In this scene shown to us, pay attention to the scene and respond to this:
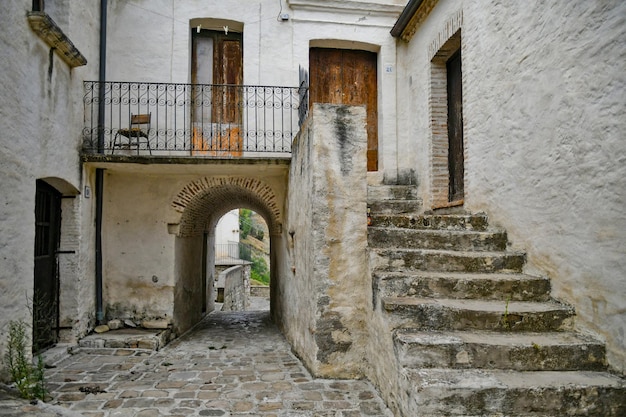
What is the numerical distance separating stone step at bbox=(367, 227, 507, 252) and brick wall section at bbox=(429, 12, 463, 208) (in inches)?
76.5

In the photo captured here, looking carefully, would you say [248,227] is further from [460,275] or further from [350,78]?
[460,275]

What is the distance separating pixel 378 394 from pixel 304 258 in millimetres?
1871

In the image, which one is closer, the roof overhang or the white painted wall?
the roof overhang

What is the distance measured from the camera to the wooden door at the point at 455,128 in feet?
21.9

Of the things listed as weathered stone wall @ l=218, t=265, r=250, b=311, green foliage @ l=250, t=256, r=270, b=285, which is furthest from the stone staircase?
green foliage @ l=250, t=256, r=270, b=285

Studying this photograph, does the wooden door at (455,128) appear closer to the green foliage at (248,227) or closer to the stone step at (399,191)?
the stone step at (399,191)

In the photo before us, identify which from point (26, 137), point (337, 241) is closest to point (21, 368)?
point (26, 137)

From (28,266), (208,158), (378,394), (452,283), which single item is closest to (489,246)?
(452,283)

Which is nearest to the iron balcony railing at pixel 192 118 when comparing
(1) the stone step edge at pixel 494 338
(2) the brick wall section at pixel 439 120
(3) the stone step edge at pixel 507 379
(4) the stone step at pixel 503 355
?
(2) the brick wall section at pixel 439 120

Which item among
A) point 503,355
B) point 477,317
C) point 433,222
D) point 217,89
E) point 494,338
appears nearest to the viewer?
point 503,355

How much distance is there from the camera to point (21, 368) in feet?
13.4

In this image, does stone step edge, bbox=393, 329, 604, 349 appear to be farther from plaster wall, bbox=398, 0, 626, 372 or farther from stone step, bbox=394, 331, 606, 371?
plaster wall, bbox=398, 0, 626, 372

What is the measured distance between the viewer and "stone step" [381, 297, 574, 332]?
365 centimetres

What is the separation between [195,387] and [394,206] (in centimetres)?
398
